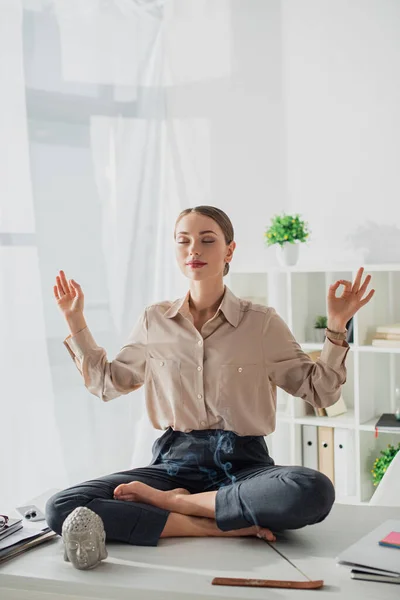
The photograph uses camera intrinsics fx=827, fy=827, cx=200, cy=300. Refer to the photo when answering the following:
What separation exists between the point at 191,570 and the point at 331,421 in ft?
5.74

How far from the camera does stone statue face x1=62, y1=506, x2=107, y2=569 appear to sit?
6.34 ft

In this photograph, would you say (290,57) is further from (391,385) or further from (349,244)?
(391,385)

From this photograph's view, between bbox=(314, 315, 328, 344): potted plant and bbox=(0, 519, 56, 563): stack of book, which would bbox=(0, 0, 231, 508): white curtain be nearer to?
bbox=(314, 315, 328, 344): potted plant

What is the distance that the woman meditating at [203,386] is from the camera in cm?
212

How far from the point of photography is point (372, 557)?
6.08 ft

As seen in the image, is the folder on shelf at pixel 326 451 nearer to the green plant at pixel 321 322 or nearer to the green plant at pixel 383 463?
the green plant at pixel 383 463

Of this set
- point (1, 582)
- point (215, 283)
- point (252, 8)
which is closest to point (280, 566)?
point (1, 582)

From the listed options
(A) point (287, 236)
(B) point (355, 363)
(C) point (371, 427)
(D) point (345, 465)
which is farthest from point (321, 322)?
(D) point (345, 465)

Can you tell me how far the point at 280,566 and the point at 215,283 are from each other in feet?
2.69

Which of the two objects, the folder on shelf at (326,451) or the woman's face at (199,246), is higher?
the woman's face at (199,246)

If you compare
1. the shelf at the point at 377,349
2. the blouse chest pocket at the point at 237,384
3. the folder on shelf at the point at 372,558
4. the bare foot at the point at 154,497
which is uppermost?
the blouse chest pocket at the point at 237,384

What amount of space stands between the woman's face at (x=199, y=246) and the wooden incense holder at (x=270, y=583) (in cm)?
85

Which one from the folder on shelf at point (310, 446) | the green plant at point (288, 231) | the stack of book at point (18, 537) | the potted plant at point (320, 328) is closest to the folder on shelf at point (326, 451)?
the folder on shelf at point (310, 446)

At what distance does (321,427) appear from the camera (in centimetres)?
361
